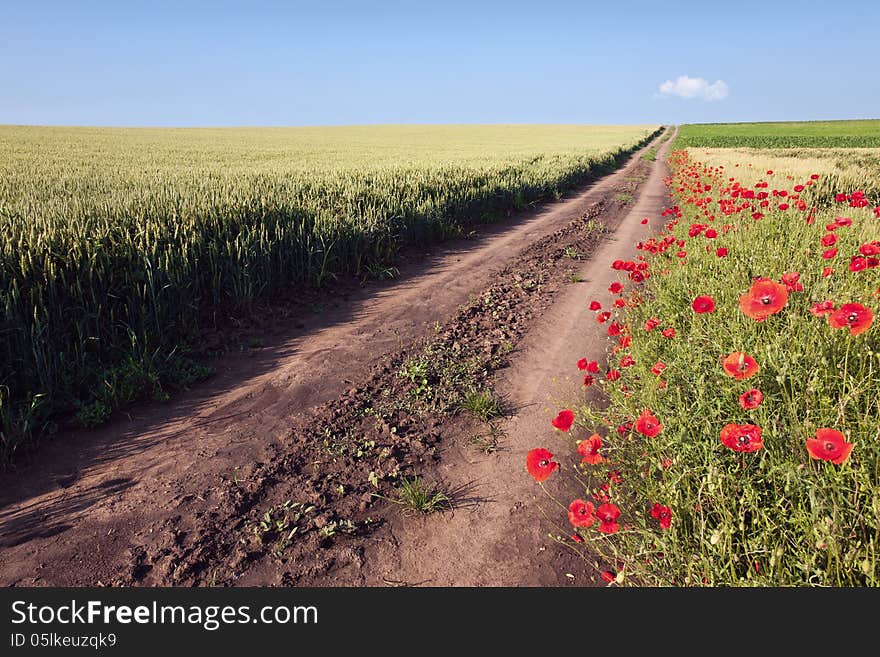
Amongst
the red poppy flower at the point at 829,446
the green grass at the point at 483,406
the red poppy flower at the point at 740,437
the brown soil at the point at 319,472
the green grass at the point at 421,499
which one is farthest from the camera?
the green grass at the point at 483,406

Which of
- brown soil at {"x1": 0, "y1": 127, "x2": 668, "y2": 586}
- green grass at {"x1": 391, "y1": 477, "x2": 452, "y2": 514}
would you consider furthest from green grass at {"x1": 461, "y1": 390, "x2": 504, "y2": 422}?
green grass at {"x1": 391, "y1": 477, "x2": 452, "y2": 514}

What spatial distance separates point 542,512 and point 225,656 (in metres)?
1.70

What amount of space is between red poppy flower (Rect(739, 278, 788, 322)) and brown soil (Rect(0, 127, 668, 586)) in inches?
55.6

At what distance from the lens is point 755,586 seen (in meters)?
1.74

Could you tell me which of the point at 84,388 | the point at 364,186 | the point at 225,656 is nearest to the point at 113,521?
the point at 225,656

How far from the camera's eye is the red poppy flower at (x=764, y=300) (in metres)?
2.02

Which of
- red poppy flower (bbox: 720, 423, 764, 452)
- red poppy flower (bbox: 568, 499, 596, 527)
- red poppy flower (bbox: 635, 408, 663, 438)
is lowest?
red poppy flower (bbox: 568, 499, 596, 527)

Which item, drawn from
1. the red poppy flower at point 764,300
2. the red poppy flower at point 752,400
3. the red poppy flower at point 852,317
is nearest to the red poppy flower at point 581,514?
the red poppy flower at point 752,400

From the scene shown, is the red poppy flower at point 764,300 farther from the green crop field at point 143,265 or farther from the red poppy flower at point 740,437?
the green crop field at point 143,265

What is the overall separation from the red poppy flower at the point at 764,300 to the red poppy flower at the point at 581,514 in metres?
1.02

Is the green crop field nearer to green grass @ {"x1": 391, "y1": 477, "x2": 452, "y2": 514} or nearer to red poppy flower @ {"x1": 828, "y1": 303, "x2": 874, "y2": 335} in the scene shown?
green grass @ {"x1": 391, "y1": 477, "x2": 452, "y2": 514}

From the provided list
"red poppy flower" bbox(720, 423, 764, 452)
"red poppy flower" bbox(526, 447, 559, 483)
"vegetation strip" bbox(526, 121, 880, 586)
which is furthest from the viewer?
"red poppy flower" bbox(526, 447, 559, 483)

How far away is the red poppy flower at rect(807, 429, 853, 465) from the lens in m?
1.46

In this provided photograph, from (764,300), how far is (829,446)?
0.78m
